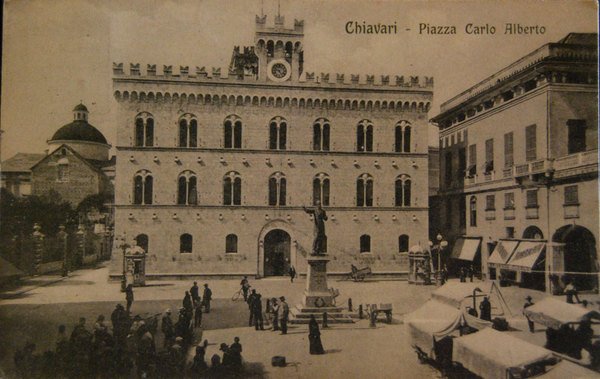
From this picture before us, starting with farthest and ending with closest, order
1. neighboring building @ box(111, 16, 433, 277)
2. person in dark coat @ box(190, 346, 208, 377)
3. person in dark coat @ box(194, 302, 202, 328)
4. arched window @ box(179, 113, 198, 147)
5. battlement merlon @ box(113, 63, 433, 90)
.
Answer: arched window @ box(179, 113, 198, 147) < neighboring building @ box(111, 16, 433, 277) < battlement merlon @ box(113, 63, 433, 90) < person in dark coat @ box(194, 302, 202, 328) < person in dark coat @ box(190, 346, 208, 377)

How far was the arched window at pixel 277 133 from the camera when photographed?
24.0 m

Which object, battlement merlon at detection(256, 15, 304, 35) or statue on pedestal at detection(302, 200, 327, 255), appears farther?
statue on pedestal at detection(302, 200, 327, 255)

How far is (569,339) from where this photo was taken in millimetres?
12172

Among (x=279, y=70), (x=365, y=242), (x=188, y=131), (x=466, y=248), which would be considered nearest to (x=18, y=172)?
(x=188, y=131)

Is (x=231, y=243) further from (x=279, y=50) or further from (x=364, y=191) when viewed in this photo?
(x=279, y=50)

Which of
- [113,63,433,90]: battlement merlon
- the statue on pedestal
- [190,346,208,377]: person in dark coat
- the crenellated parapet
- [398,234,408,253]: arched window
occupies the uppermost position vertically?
[113,63,433,90]: battlement merlon

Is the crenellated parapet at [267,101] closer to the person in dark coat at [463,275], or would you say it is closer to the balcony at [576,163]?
the balcony at [576,163]

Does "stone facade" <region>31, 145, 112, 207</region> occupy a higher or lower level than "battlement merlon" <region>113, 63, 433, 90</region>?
lower

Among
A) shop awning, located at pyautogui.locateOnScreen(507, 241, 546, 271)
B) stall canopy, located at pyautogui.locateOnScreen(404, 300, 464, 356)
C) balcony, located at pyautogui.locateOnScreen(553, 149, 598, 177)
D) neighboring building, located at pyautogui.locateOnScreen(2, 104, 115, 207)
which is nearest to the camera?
stall canopy, located at pyautogui.locateOnScreen(404, 300, 464, 356)

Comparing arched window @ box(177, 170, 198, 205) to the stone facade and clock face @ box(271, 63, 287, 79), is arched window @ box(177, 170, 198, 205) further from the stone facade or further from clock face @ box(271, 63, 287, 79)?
clock face @ box(271, 63, 287, 79)

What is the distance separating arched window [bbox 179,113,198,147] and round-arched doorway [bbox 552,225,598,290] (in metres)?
17.5

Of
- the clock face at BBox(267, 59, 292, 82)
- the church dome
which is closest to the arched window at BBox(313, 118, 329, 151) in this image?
the clock face at BBox(267, 59, 292, 82)

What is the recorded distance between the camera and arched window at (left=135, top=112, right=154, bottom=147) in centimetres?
2325

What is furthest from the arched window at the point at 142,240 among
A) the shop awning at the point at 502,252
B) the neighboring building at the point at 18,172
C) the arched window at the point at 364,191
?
the shop awning at the point at 502,252
